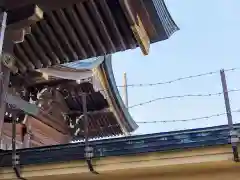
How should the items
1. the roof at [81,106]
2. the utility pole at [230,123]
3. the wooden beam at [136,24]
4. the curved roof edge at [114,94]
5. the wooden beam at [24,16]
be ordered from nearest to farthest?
the utility pole at [230,123] → the wooden beam at [24,16] → the wooden beam at [136,24] → the roof at [81,106] → the curved roof edge at [114,94]

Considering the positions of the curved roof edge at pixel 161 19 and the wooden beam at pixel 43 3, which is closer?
the wooden beam at pixel 43 3

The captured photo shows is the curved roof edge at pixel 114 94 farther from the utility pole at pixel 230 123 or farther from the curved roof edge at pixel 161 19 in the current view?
the utility pole at pixel 230 123

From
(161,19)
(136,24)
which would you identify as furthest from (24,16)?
(161,19)

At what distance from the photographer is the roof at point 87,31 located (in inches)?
155

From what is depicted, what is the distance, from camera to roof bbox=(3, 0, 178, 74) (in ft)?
12.9

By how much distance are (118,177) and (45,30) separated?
1762 mm

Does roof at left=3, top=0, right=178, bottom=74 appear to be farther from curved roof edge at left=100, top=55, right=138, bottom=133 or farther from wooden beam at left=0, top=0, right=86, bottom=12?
curved roof edge at left=100, top=55, right=138, bottom=133

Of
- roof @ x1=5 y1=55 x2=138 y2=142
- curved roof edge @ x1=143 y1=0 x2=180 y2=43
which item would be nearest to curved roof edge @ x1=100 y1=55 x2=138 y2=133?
roof @ x1=5 y1=55 x2=138 y2=142

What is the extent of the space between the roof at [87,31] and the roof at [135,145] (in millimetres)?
1028

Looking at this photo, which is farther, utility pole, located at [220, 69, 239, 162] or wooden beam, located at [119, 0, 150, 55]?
wooden beam, located at [119, 0, 150, 55]

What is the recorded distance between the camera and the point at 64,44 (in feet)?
14.2

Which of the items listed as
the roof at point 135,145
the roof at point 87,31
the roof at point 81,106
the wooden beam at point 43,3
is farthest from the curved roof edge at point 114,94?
the wooden beam at point 43,3

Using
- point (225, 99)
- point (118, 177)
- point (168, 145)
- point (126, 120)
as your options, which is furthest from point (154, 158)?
point (126, 120)

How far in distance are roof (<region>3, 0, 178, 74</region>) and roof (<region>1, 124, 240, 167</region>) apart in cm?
103
